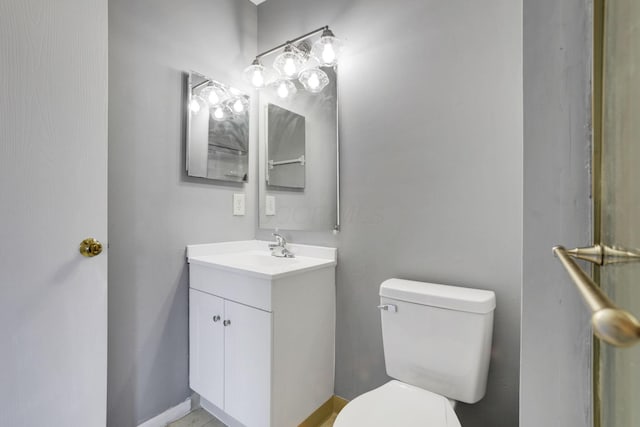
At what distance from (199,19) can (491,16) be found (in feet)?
4.79

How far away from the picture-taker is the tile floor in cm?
147

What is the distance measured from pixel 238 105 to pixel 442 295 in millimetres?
1535

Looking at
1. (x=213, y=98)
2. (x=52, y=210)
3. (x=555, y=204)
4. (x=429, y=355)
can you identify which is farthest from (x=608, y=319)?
(x=213, y=98)

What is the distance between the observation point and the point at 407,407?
96 centimetres

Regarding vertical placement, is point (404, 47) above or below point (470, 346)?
above

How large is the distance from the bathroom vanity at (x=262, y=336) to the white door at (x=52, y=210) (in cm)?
46

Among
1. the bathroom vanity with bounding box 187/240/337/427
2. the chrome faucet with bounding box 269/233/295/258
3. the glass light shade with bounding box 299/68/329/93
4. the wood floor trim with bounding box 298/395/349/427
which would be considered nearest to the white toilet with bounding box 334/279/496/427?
the bathroom vanity with bounding box 187/240/337/427

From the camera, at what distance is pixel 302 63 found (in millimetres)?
1664

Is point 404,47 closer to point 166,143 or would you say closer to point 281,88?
point 281,88

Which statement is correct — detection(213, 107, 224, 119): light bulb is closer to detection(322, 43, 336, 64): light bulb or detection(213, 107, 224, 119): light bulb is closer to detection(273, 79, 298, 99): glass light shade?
detection(273, 79, 298, 99): glass light shade

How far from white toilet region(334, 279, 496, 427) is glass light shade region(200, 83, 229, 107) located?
1.38 meters

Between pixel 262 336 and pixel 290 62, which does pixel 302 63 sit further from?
pixel 262 336

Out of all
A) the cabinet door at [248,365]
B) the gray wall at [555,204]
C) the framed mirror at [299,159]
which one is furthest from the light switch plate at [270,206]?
the gray wall at [555,204]

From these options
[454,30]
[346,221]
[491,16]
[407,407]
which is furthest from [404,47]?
[407,407]
